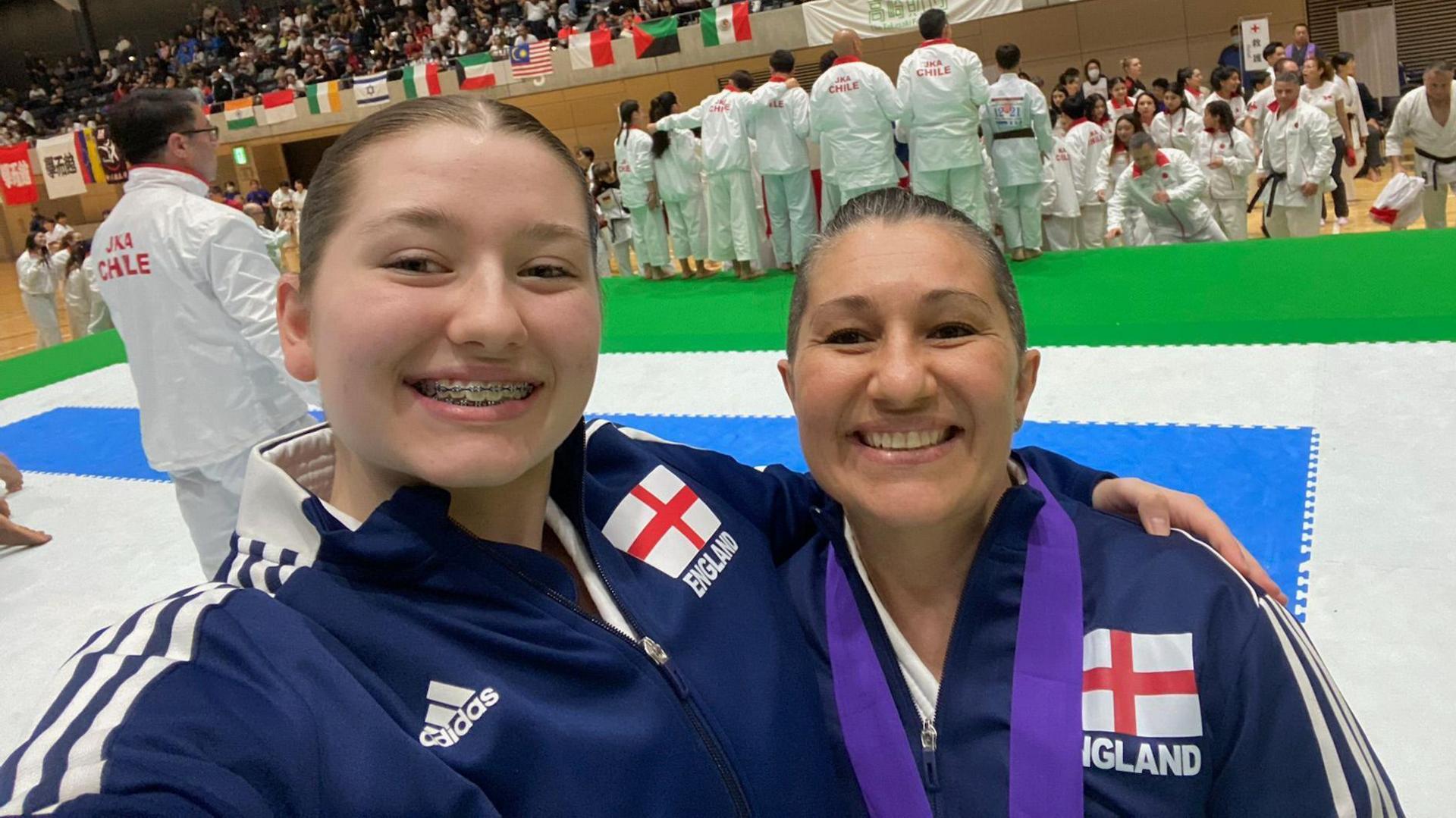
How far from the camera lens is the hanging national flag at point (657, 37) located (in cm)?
1741

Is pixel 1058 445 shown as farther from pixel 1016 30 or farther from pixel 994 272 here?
pixel 1016 30

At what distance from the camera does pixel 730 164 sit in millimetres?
9688

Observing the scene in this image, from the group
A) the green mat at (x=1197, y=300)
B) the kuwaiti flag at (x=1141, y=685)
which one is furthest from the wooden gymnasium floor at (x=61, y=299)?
the kuwaiti flag at (x=1141, y=685)

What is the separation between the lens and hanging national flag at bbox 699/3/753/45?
650 inches

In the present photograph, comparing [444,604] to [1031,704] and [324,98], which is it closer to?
[1031,704]

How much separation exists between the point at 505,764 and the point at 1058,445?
4.24 meters

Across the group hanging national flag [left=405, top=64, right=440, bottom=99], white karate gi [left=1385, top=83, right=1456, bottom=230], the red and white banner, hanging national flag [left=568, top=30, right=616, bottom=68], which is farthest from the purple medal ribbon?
the red and white banner

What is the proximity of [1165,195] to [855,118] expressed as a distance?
2.78m

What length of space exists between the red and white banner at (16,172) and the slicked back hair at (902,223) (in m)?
28.7

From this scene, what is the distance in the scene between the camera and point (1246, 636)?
4.20ft

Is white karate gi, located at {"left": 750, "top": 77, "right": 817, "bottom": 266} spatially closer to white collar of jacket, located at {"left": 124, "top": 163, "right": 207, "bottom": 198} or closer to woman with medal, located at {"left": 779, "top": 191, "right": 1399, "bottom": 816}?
white collar of jacket, located at {"left": 124, "top": 163, "right": 207, "bottom": 198}

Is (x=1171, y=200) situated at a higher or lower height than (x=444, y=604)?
lower

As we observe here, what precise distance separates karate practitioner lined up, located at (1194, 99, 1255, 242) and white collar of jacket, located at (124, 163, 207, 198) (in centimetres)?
816

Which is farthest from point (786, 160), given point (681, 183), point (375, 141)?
point (375, 141)
